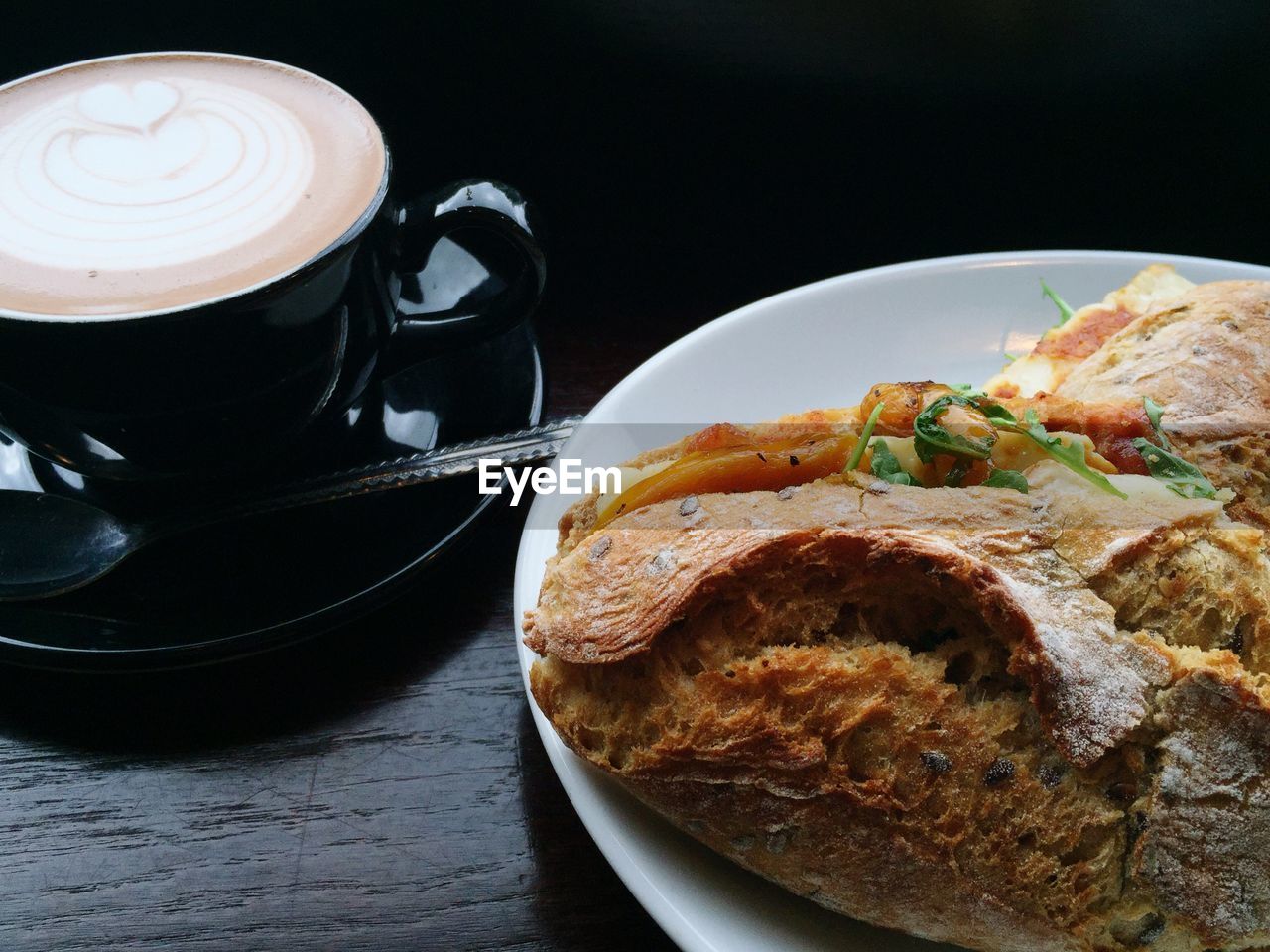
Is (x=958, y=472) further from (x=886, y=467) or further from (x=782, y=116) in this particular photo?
(x=782, y=116)

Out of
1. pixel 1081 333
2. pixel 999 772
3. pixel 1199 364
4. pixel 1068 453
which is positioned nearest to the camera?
pixel 999 772

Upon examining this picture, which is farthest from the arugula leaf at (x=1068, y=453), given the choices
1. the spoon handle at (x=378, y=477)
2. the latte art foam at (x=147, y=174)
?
the latte art foam at (x=147, y=174)

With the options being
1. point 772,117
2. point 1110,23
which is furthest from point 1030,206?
point 772,117

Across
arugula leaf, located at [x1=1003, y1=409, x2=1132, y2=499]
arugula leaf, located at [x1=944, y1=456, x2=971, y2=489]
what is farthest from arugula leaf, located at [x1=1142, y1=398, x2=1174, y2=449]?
arugula leaf, located at [x1=944, y1=456, x2=971, y2=489]

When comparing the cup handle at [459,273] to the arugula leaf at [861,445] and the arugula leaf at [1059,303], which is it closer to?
the arugula leaf at [861,445]

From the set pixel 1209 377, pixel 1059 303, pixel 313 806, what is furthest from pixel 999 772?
pixel 1059 303
